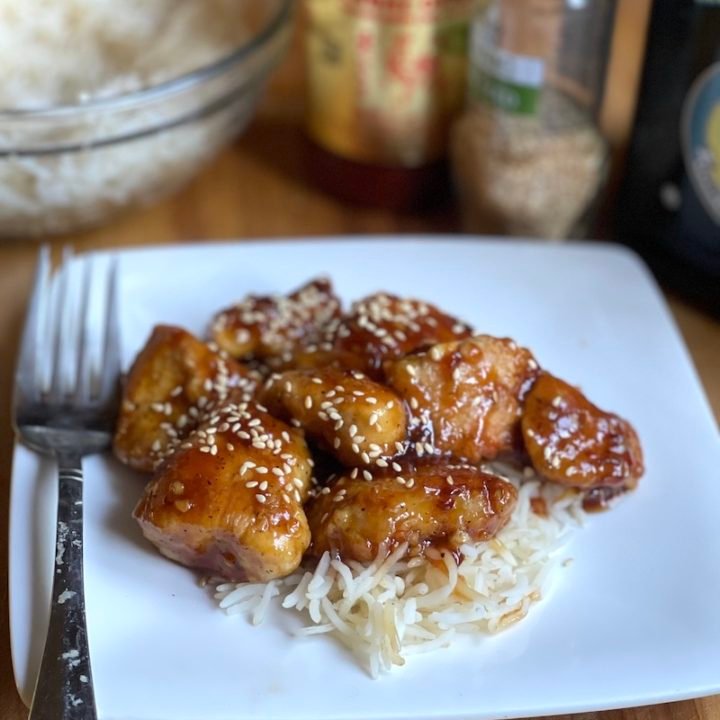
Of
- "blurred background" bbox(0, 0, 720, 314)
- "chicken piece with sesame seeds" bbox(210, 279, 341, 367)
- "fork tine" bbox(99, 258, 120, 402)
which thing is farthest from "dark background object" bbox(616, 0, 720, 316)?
"fork tine" bbox(99, 258, 120, 402)

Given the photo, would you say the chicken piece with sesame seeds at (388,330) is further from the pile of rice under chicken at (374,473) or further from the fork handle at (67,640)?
the fork handle at (67,640)

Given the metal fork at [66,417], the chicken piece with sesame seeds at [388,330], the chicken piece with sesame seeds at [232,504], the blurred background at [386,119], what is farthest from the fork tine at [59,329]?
the chicken piece with sesame seeds at [388,330]

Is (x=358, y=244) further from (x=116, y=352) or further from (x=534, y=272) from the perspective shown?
(x=116, y=352)

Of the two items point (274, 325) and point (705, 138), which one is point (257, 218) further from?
point (705, 138)

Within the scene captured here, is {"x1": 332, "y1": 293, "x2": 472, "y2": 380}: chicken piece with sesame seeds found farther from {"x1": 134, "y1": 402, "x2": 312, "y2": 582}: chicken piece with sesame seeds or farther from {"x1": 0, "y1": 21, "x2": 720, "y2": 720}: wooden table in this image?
{"x1": 0, "y1": 21, "x2": 720, "y2": 720}: wooden table

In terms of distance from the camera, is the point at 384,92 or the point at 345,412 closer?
the point at 345,412

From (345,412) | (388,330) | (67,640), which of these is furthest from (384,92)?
(67,640)
